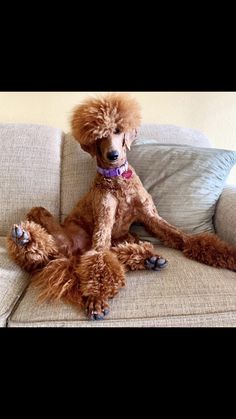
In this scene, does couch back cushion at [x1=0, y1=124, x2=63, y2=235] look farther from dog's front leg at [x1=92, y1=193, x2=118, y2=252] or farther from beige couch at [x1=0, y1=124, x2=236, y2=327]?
dog's front leg at [x1=92, y1=193, x2=118, y2=252]

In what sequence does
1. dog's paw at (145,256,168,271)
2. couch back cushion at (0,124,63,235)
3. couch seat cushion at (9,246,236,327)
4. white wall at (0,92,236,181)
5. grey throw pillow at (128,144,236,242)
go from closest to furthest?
couch seat cushion at (9,246,236,327)
dog's paw at (145,256,168,271)
grey throw pillow at (128,144,236,242)
couch back cushion at (0,124,63,235)
white wall at (0,92,236,181)

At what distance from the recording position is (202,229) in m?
1.07

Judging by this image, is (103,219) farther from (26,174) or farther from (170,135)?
(170,135)

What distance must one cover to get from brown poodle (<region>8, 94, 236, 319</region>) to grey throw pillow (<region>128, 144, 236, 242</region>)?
0.29 ft

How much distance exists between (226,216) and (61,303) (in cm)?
62

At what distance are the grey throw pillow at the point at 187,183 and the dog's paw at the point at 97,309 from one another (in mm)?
430

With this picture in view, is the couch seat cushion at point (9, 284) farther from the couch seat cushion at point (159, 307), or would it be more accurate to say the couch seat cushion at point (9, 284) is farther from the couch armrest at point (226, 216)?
the couch armrest at point (226, 216)

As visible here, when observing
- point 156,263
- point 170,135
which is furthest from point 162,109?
point 156,263

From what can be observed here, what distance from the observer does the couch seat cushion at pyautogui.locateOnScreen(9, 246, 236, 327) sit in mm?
A: 671

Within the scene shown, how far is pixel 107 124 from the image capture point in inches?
33.5

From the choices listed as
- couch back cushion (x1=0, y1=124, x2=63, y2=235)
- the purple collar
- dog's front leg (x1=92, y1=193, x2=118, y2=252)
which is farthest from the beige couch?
the purple collar

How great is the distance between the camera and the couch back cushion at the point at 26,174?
119cm
